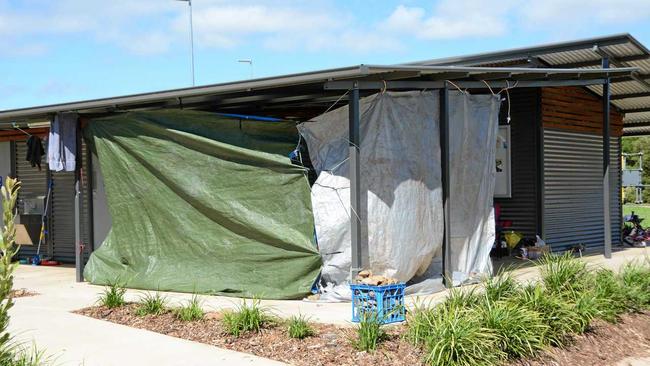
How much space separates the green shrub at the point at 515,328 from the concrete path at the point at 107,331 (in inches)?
28.9

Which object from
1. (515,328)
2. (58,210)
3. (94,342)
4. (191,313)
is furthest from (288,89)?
(58,210)

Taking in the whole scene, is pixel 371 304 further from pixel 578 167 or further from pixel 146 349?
pixel 578 167

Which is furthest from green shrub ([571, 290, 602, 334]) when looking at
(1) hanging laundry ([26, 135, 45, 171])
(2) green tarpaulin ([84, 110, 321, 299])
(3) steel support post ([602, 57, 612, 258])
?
(1) hanging laundry ([26, 135, 45, 171])

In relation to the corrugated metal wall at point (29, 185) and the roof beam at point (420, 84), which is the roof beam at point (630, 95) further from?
the corrugated metal wall at point (29, 185)

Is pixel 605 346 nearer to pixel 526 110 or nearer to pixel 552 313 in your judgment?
pixel 552 313

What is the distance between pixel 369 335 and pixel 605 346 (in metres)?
2.56

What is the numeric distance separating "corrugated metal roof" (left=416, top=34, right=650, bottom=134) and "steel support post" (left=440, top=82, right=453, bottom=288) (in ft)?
6.20

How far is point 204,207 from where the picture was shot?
31.5 feet

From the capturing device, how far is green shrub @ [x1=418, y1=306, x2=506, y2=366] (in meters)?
5.62

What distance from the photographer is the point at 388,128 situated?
8.95 m

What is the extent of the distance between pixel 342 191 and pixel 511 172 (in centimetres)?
541

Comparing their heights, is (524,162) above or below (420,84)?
below

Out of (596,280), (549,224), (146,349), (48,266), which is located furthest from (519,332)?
(48,266)

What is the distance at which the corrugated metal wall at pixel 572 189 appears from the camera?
13.1 metres
